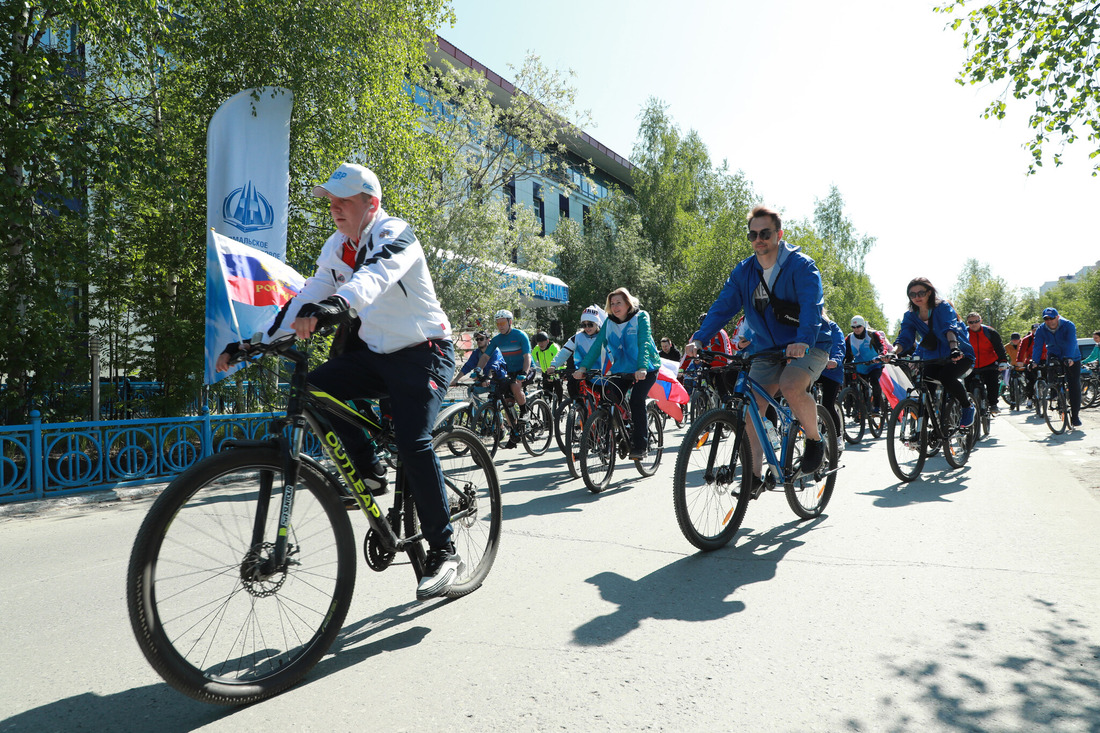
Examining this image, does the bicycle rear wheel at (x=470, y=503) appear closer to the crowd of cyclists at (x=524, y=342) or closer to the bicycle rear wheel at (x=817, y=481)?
the crowd of cyclists at (x=524, y=342)

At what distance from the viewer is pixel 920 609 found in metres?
3.40

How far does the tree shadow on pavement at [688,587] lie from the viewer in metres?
3.26

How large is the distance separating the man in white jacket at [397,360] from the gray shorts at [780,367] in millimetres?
2672

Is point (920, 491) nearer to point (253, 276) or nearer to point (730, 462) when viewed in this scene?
point (730, 462)

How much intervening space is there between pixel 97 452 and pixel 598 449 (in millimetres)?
5491

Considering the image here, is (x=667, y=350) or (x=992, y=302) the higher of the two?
(x=992, y=302)

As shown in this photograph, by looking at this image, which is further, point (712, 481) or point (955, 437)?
point (955, 437)

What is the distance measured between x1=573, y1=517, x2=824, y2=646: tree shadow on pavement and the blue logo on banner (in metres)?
7.23

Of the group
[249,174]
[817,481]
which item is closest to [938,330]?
[817,481]

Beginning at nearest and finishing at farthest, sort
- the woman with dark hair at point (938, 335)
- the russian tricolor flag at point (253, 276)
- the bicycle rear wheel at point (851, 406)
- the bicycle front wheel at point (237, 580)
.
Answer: the bicycle front wheel at point (237, 580) < the russian tricolor flag at point (253, 276) < the woman with dark hair at point (938, 335) < the bicycle rear wheel at point (851, 406)

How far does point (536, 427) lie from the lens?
36.6ft

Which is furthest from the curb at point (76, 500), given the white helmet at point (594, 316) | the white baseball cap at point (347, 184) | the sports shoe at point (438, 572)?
the white baseball cap at point (347, 184)

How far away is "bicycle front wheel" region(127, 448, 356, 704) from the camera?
228 cm

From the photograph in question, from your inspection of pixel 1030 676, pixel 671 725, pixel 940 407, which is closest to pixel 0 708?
pixel 671 725
